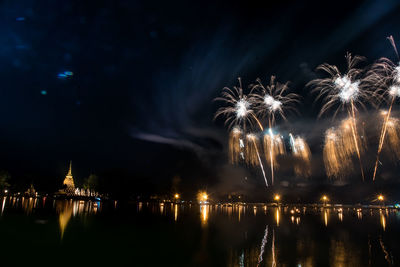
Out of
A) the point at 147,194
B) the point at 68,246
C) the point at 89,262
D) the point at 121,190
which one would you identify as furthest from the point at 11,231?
the point at 147,194

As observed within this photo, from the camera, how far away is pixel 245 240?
19.3 metres

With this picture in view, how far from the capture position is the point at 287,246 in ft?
57.0

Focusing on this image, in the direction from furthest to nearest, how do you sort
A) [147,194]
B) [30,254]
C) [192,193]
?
[192,193]
[147,194]
[30,254]

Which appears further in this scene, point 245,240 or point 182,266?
point 245,240

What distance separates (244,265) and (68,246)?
1028 centimetres

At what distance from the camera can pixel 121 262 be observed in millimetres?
12203

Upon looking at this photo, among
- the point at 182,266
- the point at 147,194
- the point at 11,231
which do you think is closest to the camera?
the point at 182,266

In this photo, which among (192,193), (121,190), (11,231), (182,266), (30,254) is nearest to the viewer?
(182,266)

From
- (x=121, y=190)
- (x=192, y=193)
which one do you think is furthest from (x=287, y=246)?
(x=192, y=193)

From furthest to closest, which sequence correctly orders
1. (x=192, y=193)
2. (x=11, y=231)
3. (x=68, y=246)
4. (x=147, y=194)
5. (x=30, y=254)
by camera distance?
(x=192, y=193), (x=147, y=194), (x=11, y=231), (x=68, y=246), (x=30, y=254)

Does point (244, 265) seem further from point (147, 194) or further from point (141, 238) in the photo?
point (147, 194)

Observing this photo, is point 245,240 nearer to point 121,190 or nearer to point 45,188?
point 121,190

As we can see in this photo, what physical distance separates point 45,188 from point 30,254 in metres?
148

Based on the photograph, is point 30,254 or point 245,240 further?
point 245,240
